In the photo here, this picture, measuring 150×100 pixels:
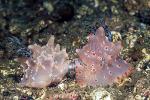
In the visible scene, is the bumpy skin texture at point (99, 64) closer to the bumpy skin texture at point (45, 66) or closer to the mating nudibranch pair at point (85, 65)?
the mating nudibranch pair at point (85, 65)

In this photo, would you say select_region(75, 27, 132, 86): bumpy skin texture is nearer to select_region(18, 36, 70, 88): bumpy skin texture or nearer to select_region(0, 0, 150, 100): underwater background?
select_region(0, 0, 150, 100): underwater background

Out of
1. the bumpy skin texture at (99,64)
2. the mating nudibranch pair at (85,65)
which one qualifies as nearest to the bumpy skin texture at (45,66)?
the mating nudibranch pair at (85,65)

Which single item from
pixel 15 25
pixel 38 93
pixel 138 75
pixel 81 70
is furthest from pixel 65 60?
pixel 15 25

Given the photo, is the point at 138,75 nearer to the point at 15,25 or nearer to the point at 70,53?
the point at 70,53

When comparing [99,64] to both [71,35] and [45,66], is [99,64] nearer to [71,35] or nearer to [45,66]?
[45,66]

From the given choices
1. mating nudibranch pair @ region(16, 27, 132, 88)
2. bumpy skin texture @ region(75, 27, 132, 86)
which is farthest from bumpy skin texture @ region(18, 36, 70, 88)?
bumpy skin texture @ region(75, 27, 132, 86)

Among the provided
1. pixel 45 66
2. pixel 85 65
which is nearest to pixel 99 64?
pixel 85 65

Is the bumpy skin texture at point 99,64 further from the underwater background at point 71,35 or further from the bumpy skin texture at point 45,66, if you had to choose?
the bumpy skin texture at point 45,66
